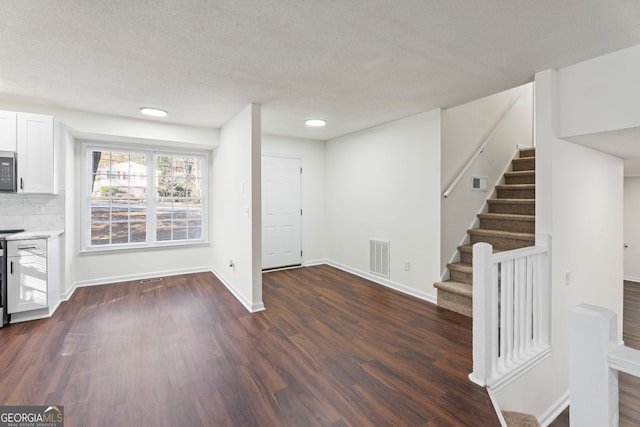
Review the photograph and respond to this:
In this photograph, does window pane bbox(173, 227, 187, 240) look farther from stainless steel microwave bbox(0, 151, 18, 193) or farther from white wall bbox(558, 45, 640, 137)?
white wall bbox(558, 45, 640, 137)

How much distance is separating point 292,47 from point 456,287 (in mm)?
3069

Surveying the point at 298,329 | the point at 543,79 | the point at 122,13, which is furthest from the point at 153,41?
the point at 543,79

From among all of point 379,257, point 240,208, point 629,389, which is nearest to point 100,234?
point 240,208

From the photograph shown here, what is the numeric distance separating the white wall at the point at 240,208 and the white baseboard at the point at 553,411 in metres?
2.88

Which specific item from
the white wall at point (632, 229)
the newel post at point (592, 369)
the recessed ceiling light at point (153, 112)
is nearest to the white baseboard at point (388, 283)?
the newel post at point (592, 369)

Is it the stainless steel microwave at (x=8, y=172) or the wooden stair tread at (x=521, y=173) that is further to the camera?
the wooden stair tread at (x=521, y=173)

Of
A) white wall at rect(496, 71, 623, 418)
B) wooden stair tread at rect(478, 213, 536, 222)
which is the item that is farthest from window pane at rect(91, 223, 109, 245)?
wooden stair tread at rect(478, 213, 536, 222)

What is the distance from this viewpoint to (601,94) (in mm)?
2375

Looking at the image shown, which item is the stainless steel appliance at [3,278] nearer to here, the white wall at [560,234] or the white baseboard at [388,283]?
the white baseboard at [388,283]

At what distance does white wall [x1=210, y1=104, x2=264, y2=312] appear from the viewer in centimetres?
344

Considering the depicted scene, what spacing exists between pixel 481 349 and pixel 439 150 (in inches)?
93.1

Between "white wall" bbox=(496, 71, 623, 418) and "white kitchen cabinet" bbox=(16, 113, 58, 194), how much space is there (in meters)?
5.04

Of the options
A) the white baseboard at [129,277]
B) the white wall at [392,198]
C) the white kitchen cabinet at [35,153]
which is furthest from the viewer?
the white baseboard at [129,277]

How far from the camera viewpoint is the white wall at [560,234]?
2.50 metres
